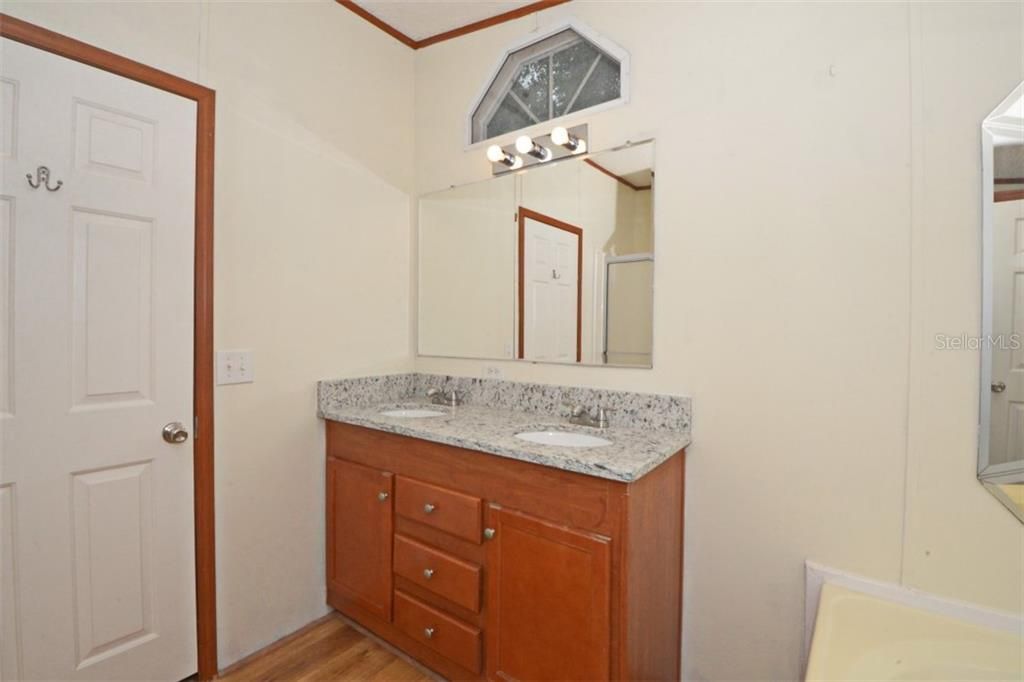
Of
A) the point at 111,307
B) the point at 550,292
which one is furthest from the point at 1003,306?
the point at 111,307

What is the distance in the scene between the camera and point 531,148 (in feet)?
6.49

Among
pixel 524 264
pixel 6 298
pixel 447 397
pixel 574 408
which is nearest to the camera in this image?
pixel 6 298

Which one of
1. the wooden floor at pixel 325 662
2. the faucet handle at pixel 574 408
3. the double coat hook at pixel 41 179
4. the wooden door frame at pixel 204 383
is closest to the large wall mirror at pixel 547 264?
the faucet handle at pixel 574 408

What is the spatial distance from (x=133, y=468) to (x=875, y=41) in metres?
2.54

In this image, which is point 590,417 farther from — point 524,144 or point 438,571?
point 524,144

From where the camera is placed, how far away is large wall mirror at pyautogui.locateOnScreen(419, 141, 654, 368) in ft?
5.92

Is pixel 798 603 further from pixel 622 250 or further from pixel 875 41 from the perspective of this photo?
pixel 875 41

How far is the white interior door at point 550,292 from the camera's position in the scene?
1971 mm

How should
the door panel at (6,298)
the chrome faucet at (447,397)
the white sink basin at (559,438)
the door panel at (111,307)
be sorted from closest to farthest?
the door panel at (6,298)
the door panel at (111,307)
the white sink basin at (559,438)
the chrome faucet at (447,397)

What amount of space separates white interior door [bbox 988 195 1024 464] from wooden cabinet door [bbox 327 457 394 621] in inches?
69.3

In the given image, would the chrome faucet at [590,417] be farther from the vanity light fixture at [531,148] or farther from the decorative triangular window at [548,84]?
the decorative triangular window at [548,84]

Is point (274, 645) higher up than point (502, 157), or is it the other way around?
point (502, 157)

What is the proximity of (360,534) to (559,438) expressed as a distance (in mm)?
878

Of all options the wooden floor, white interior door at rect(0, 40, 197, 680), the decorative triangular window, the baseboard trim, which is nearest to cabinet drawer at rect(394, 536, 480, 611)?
the wooden floor
